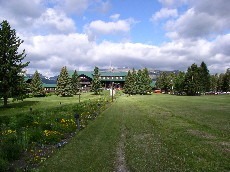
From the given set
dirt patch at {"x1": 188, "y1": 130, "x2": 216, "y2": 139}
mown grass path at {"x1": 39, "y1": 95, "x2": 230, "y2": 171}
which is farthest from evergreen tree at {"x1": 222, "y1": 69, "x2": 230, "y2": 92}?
mown grass path at {"x1": 39, "y1": 95, "x2": 230, "y2": 171}

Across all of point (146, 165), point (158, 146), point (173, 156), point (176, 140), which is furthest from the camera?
point (176, 140)

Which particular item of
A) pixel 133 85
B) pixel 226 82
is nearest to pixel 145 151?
pixel 133 85

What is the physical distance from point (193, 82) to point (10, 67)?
82.8 meters

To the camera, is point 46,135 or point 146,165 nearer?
point 146,165

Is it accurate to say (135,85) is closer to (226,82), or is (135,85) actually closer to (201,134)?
(226,82)

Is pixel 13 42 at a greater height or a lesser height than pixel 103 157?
greater

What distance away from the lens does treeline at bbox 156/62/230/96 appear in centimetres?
12319

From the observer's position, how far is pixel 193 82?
404ft

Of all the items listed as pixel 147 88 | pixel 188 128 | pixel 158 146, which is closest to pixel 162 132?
pixel 188 128

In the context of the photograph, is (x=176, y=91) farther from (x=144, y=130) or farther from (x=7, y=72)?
(x=144, y=130)

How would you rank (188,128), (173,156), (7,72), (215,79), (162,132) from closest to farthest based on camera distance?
(173,156)
(162,132)
(188,128)
(7,72)
(215,79)

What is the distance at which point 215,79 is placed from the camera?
178750mm

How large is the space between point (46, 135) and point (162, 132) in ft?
26.7

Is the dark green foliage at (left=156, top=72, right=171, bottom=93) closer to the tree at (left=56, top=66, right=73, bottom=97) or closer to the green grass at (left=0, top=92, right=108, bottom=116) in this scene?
the tree at (left=56, top=66, right=73, bottom=97)
